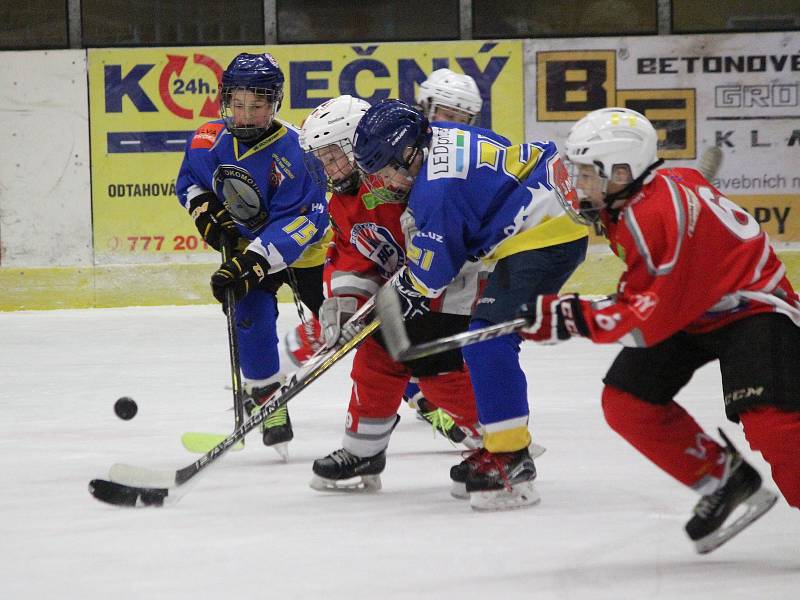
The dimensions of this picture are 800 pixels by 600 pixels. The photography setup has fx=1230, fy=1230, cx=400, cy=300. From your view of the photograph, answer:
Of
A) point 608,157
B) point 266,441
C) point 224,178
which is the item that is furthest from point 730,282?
point 224,178

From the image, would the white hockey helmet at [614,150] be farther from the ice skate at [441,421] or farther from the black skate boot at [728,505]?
the ice skate at [441,421]

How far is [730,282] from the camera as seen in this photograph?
2127 millimetres

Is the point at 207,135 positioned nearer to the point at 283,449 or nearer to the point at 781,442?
the point at 283,449

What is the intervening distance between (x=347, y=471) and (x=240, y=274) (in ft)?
2.18

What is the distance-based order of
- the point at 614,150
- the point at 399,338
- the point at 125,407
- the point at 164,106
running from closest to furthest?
the point at 614,150, the point at 399,338, the point at 125,407, the point at 164,106

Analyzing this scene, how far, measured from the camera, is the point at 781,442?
2.07 metres

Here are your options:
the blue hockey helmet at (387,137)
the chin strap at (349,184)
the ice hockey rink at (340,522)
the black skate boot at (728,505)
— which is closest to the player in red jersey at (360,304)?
the chin strap at (349,184)

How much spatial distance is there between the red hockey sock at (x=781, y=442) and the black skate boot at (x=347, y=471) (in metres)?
1.04

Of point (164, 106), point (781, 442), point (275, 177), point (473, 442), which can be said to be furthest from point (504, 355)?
point (164, 106)

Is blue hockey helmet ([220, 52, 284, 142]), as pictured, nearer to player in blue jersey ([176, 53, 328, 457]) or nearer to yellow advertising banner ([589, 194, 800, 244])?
player in blue jersey ([176, 53, 328, 457])

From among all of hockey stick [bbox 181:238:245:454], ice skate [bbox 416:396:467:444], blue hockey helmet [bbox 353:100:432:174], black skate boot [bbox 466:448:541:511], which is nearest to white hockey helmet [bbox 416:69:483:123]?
ice skate [bbox 416:396:467:444]

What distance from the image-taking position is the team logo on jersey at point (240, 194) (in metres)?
3.45

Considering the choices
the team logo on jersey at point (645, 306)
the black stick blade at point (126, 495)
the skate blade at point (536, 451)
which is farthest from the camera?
the skate blade at point (536, 451)

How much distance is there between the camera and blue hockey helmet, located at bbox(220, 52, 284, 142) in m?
3.28
